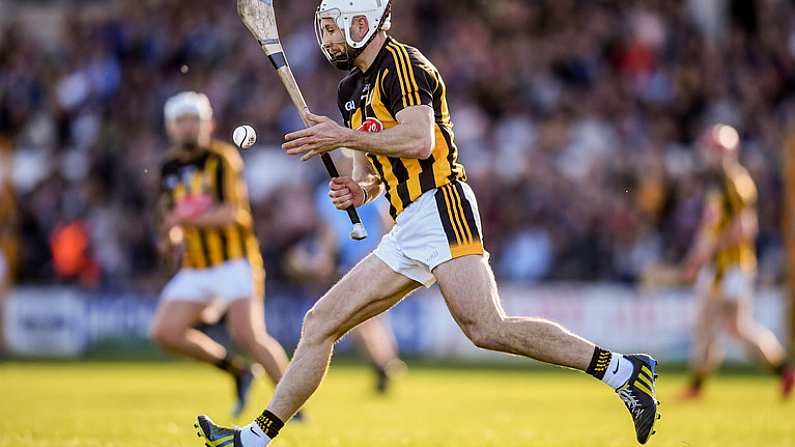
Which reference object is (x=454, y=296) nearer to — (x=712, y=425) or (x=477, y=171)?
(x=712, y=425)

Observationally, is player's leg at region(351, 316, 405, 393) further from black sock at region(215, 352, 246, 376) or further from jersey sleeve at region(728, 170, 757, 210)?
jersey sleeve at region(728, 170, 757, 210)

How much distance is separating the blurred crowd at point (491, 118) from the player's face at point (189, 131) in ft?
30.2

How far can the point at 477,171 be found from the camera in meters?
20.9

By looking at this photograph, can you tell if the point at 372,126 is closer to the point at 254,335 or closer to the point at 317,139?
the point at 317,139

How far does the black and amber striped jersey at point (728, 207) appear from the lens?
43.9ft

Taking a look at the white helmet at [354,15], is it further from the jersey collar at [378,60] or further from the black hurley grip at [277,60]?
the black hurley grip at [277,60]

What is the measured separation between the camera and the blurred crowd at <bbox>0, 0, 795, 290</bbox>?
2006cm

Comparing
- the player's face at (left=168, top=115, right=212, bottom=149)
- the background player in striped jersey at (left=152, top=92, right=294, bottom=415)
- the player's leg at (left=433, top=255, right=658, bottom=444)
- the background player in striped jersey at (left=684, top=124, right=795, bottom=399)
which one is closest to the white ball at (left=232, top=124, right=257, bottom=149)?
the player's leg at (left=433, top=255, right=658, bottom=444)

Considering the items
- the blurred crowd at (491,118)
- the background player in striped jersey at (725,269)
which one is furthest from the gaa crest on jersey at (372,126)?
the blurred crowd at (491,118)

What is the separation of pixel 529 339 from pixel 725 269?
277 inches

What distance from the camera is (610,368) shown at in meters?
7.11

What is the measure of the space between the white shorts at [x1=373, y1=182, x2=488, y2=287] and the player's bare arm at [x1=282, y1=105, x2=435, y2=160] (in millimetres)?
389

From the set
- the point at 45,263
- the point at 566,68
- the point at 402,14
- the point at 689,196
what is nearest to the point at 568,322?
the point at 689,196

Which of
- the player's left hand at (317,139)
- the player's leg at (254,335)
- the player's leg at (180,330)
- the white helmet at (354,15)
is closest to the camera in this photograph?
the player's left hand at (317,139)
